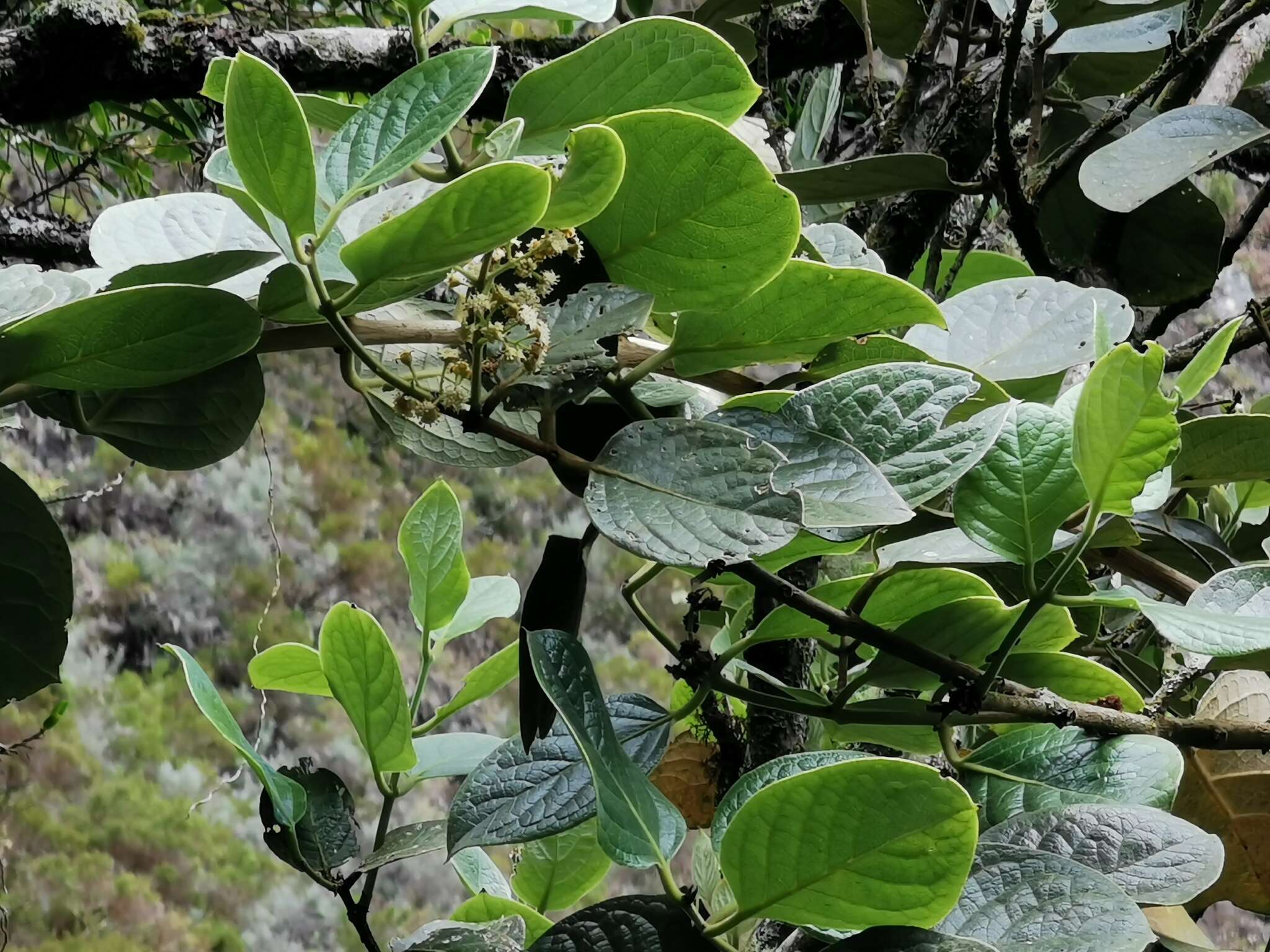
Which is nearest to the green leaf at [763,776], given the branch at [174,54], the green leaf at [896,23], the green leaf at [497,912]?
the green leaf at [497,912]

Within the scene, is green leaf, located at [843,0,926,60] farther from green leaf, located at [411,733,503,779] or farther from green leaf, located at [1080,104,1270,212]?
green leaf, located at [411,733,503,779]

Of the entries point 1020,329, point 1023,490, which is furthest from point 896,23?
point 1023,490

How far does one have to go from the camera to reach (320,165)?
21 centimetres

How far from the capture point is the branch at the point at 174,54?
31.3 inches

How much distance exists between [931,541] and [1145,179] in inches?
8.7

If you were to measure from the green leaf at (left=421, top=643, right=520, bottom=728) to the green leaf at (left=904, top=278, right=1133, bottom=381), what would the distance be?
7.6 inches

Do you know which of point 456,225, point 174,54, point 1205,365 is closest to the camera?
point 456,225

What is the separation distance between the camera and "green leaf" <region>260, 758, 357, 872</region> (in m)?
0.31

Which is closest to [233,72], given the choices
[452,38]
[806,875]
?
[806,875]

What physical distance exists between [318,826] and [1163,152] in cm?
43

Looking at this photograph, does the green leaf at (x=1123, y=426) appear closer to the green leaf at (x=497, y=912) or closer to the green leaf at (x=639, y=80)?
the green leaf at (x=639, y=80)

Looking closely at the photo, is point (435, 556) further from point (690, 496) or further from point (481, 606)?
point (690, 496)

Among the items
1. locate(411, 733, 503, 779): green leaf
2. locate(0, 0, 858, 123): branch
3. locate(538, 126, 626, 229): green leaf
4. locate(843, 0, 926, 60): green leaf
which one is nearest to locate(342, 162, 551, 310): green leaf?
locate(538, 126, 626, 229): green leaf

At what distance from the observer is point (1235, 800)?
1.14 feet
